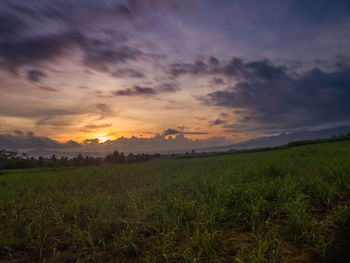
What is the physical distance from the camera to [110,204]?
23.9 feet

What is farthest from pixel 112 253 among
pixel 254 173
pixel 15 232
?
pixel 254 173

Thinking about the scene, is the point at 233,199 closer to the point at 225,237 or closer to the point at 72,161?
the point at 225,237

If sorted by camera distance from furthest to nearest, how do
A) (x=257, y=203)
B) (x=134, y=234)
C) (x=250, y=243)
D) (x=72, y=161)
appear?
(x=72, y=161), (x=257, y=203), (x=134, y=234), (x=250, y=243)

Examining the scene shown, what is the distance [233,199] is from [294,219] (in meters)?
1.89

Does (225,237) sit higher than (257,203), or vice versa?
(257,203)

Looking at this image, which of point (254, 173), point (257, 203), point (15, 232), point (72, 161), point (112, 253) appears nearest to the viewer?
point (112, 253)

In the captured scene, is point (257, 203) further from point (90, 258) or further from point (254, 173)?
point (254, 173)

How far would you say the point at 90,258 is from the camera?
4148 mm

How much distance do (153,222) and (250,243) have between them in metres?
2.48

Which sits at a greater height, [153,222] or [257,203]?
[257,203]

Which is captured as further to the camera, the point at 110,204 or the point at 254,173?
the point at 254,173

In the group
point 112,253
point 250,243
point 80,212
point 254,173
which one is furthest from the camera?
point 254,173

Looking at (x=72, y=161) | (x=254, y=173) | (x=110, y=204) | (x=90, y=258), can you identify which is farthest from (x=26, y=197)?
(x=72, y=161)

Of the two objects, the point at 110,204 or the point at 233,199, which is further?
the point at 110,204
